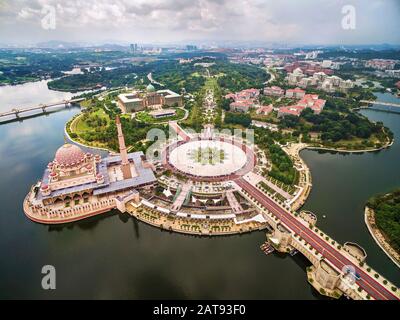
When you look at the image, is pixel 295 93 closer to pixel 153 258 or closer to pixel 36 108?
pixel 153 258

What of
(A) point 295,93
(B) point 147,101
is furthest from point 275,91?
(B) point 147,101

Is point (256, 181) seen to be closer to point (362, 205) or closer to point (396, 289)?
point (362, 205)

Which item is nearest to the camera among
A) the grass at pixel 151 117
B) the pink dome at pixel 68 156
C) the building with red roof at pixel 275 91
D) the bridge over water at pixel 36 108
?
the pink dome at pixel 68 156

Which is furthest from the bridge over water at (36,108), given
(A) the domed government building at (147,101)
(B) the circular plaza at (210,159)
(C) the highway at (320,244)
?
(C) the highway at (320,244)

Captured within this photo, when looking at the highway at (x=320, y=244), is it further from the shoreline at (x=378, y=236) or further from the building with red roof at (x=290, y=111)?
the building with red roof at (x=290, y=111)

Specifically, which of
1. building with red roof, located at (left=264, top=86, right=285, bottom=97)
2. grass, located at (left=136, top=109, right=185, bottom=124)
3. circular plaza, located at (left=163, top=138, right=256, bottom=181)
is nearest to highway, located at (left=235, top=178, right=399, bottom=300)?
circular plaza, located at (left=163, top=138, right=256, bottom=181)
